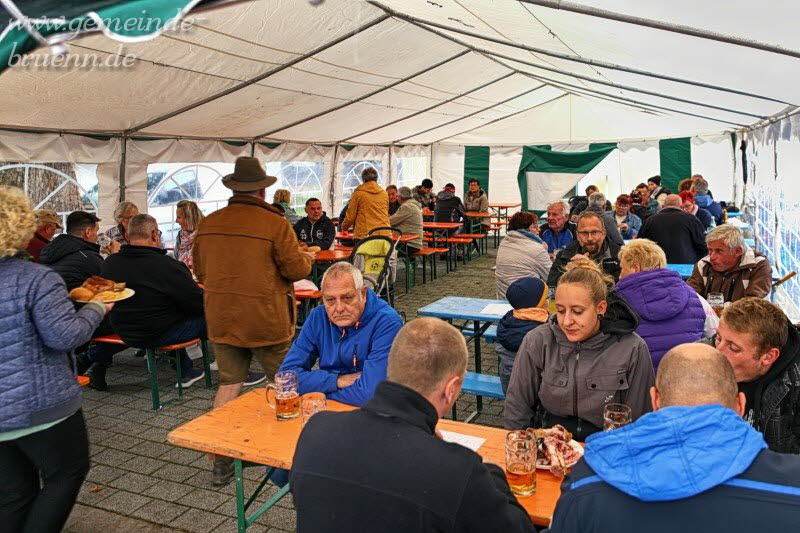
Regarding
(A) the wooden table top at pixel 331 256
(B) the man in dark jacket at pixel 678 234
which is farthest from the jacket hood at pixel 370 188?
(B) the man in dark jacket at pixel 678 234

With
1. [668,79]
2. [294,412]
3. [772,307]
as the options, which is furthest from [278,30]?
[772,307]

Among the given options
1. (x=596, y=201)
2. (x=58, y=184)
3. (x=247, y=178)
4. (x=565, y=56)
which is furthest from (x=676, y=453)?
(x=58, y=184)

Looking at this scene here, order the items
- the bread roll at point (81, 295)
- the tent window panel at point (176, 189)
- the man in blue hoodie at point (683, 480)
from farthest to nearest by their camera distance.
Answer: the tent window panel at point (176, 189)
the bread roll at point (81, 295)
the man in blue hoodie at point (683, 480)

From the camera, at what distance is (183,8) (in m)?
3.99

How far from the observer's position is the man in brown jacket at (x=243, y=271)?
3.83m

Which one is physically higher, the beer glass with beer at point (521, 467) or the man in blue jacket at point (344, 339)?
the man in blue jacket at point (344, 339)

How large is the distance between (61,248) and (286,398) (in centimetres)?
351

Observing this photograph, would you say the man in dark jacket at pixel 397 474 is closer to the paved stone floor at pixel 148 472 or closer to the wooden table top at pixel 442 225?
the paved stone floor at pixel 148 472

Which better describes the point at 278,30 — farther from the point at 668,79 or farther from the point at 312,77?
the point at 668,79

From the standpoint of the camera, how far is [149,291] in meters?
4.99

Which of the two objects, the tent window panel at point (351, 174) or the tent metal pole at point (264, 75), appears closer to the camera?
the tent metal pole at point (264, 75)

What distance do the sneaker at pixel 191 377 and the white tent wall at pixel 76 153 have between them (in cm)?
305

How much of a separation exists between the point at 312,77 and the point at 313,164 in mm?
5534

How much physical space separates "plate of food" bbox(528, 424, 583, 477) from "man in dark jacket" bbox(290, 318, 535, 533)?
547 mm
